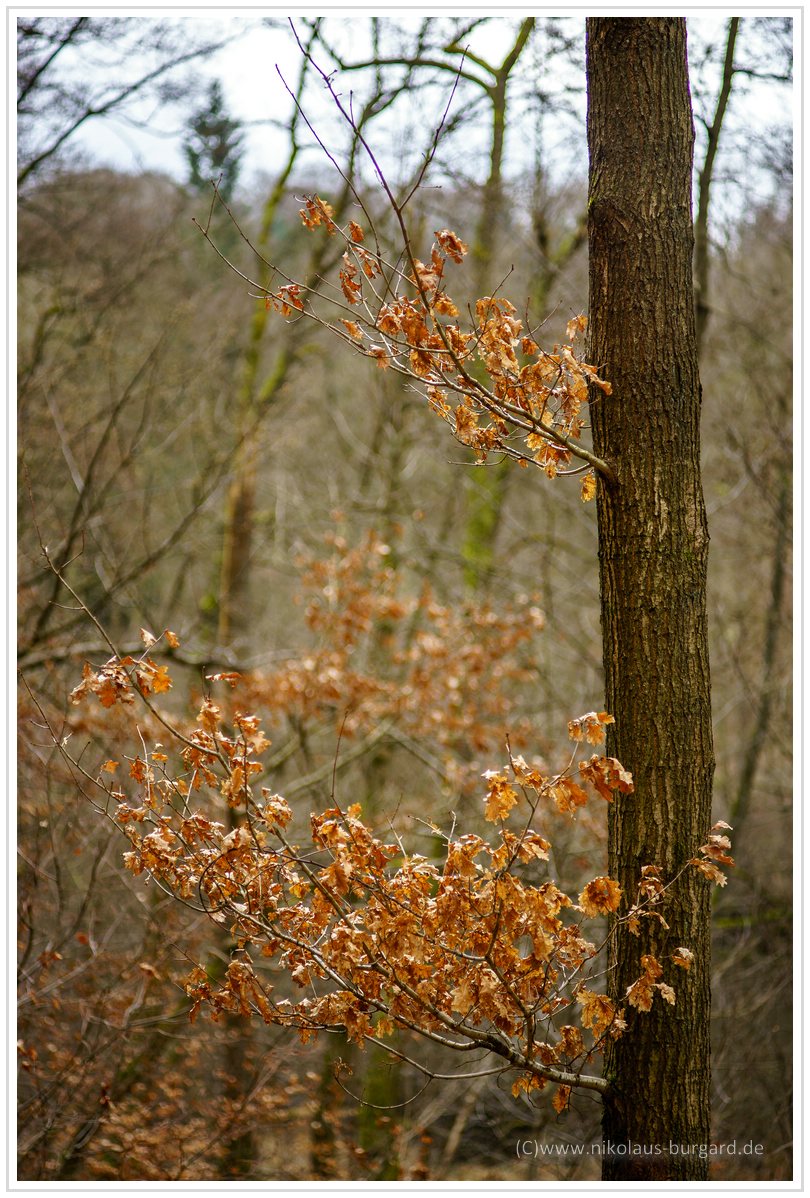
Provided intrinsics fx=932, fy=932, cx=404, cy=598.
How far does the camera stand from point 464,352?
8.58ft

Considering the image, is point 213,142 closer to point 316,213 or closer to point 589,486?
point 316,213

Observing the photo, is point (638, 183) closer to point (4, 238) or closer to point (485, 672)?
point (4, 238)

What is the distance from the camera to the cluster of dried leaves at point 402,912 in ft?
Result: 7.77

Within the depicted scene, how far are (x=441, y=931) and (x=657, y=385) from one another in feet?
5.70

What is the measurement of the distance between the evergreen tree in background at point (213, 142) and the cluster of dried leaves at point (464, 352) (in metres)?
5.94

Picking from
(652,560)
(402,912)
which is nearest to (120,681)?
(402,912)

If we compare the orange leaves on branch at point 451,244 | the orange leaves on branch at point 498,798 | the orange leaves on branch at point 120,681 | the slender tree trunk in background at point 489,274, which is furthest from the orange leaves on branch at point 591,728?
the slender tree trunk in background at point 489,274

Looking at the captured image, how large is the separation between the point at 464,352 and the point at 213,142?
7.06 metres

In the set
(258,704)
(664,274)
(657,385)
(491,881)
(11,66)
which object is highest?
(11,66)

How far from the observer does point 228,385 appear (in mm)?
9969

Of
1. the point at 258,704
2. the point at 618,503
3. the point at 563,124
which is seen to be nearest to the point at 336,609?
the point at 258,704

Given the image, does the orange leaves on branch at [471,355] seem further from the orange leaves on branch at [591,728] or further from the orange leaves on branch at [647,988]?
the orange leaves on branch at [647,988]

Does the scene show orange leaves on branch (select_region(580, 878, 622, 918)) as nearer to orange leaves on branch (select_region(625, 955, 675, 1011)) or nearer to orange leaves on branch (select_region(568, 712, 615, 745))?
orange leaves on branch (select_region(625, 955, 675, 1011))

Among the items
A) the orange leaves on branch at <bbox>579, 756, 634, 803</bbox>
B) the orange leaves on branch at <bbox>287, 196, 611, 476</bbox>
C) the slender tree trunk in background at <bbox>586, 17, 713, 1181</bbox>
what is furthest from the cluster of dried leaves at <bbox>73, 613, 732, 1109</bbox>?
the orange leaves on branch at <bbox>287, 196, 611, 476</bbox>
